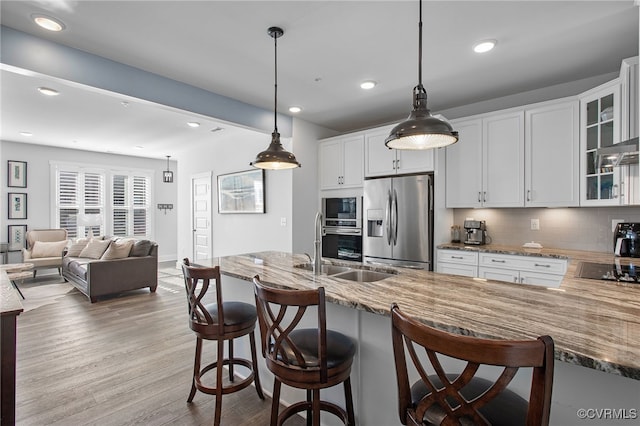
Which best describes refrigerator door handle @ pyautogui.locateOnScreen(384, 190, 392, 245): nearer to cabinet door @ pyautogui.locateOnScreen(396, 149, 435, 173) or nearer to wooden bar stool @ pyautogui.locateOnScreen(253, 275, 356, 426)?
cabinet door @ pyautogui.locateOnScreen(396, 149, 435, 173)

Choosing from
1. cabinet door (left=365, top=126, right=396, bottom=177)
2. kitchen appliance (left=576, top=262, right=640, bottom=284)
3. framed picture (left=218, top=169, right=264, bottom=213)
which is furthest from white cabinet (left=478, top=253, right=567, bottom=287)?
framed picture (left=218, top=169, right=264, bottom=213)

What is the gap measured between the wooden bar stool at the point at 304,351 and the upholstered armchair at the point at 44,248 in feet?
20.6

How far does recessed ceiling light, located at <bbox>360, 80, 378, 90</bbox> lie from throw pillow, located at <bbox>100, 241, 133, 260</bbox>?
14.1 ft

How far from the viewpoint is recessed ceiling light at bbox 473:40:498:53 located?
2475mm

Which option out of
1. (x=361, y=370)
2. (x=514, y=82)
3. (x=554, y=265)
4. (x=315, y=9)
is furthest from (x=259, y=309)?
(x=514, y=82)

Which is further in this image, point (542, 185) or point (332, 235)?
point (332, 235)

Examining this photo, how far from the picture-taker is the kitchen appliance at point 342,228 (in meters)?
4.34

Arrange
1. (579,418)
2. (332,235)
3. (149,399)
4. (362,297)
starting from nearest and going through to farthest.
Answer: (579,418) → (362,297) → (149,399) → (332,235)

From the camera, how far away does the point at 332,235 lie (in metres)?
4.63

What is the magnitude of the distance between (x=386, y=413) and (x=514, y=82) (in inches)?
132

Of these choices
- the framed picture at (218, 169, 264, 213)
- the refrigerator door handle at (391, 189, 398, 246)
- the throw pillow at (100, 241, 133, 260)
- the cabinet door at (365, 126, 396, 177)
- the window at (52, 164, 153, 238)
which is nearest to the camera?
the refrigerator door handle at (391, 189, 398, 246)

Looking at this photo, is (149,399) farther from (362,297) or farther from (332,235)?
(332,235)

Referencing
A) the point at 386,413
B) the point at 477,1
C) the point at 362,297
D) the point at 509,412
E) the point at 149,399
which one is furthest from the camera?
the point at 149,399

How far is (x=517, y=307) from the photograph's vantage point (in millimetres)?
→ 1314
